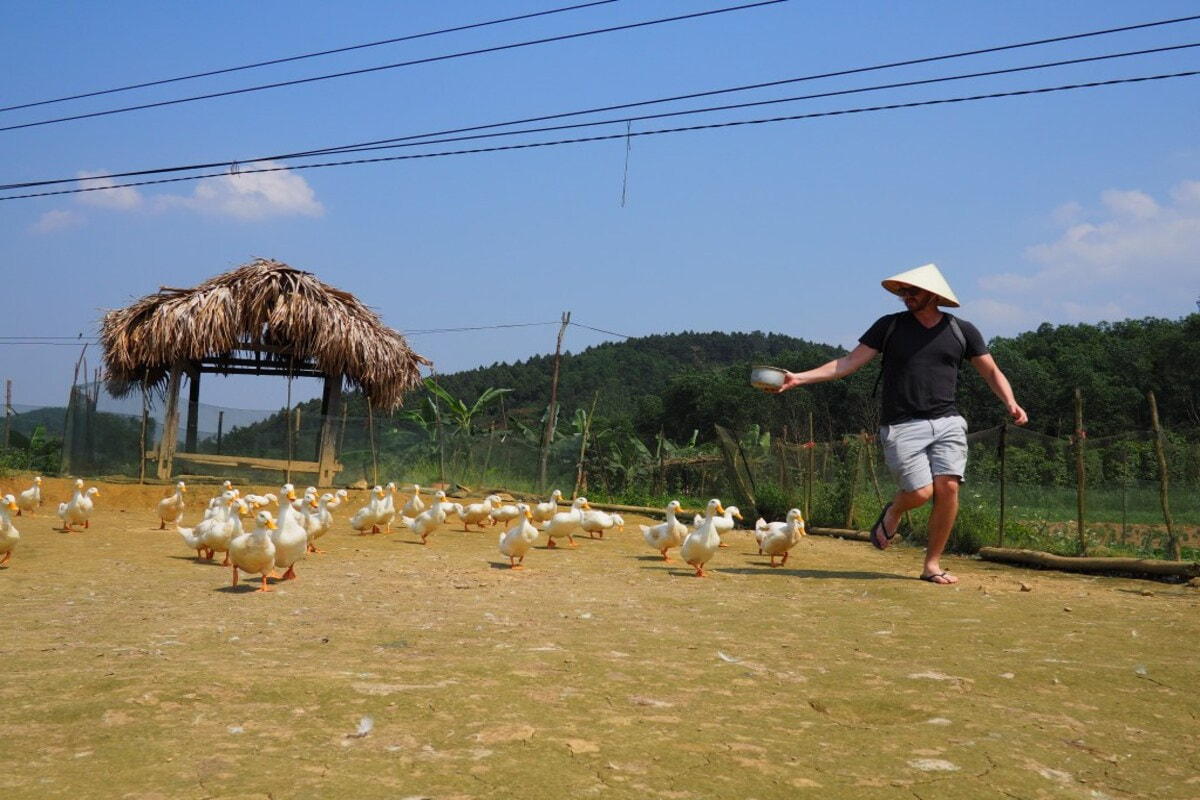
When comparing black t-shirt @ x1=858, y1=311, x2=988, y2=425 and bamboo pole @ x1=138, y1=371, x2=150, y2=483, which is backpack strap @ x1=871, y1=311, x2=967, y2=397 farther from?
bamboo pole @ x1=138, y1=371, x2=150, y2=483

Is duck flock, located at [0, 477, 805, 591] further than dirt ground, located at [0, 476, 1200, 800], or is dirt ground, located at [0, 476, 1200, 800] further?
duck flock, located at [0, 477, 805, 591]

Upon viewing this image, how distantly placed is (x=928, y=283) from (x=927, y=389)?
0.80 metres

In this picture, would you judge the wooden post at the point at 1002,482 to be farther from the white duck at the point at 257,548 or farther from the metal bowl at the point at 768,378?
the white duck at the point at 257,548

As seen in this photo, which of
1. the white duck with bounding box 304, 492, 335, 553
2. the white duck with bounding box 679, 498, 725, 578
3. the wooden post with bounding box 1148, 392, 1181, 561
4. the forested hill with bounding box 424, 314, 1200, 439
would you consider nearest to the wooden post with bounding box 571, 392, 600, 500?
the forested hill with bounding box 424, 314, 1200, 439

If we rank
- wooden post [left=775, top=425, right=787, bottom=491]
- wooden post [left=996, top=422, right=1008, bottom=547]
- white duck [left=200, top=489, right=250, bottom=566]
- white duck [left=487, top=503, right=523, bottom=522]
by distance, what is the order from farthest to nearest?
wooden post [left=775, top=425, right=787, bottom=491] → white duck [left=487, top=503, right=523, bottom=522] → wooden post [left=996, top=422, right=1008, bottom=547] → white duck [left=200, top=489, right=250, bottom=566]

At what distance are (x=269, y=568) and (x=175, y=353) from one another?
44.4 ft

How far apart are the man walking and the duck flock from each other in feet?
5.75

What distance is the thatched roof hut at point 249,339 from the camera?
1955cm

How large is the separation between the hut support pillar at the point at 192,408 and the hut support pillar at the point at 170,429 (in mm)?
383

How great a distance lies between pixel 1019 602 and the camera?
670 centimetres

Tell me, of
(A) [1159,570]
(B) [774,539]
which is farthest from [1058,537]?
(B) [774,539]

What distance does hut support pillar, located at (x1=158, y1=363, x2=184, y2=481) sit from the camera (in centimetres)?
1989

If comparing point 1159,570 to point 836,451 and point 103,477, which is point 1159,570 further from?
point 103,477

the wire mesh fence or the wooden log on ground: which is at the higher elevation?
the wire mesh fence
